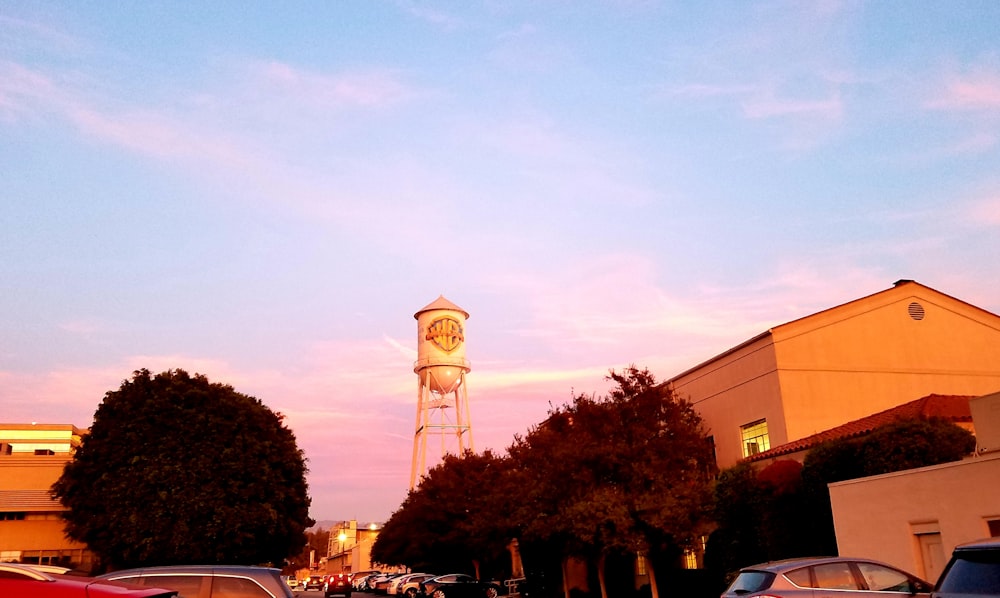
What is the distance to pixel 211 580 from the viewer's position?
39.0ft

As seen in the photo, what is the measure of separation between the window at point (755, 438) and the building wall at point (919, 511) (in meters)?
9.58

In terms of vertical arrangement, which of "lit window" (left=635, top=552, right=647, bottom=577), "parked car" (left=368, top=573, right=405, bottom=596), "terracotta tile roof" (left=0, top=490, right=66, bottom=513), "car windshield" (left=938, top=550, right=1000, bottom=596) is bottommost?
"parked car" (left=368, top=573, right=405, bottom=596)

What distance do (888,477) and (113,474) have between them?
108 ft

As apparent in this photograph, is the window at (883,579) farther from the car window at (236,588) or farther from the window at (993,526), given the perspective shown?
the car window at (236,588)

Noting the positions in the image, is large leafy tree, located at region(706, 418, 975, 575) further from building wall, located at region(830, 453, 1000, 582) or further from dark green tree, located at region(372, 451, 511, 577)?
dark green tree, located at region(372, 451, 511, 577)

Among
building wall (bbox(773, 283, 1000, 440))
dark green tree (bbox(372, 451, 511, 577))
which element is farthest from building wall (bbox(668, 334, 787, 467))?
dark green tree (bbox(372, 451, 511, 577))

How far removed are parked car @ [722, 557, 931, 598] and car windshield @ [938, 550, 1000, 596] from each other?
414 cm

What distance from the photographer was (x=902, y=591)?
1321 centimetres

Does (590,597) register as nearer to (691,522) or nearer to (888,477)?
(691,522)

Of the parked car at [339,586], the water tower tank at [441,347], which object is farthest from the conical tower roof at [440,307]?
the parked car at [339,586]

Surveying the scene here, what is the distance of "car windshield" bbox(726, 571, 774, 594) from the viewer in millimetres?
12984

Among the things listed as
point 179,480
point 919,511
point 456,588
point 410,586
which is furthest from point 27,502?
point 919,511

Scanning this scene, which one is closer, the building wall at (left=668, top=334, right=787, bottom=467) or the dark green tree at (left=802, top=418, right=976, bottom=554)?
the dark green tree at (left=802, top=418, right=976, bottom=554)

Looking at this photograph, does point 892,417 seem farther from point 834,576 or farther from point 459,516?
point 459,516
